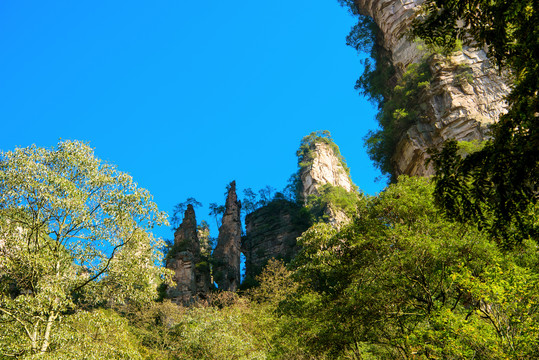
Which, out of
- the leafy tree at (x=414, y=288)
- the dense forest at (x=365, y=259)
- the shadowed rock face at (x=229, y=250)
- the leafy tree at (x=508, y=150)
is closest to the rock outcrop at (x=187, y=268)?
the shadowed rock face at (x=229, y=250)

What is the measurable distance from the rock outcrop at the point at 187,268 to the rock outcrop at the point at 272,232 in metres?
7.56

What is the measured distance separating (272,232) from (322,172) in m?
14.5

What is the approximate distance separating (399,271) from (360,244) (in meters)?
1.68

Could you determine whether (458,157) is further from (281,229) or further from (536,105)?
(281,229)

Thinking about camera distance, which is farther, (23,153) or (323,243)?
(323,243)

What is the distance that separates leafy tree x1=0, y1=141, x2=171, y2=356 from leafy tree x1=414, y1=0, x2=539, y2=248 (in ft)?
30.6

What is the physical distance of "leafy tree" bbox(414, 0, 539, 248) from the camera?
436 cm

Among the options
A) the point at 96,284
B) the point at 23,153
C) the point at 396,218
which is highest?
the point at 23,153

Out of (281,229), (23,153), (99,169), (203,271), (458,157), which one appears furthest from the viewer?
A: (281,229)

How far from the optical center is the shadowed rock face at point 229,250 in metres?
45.1

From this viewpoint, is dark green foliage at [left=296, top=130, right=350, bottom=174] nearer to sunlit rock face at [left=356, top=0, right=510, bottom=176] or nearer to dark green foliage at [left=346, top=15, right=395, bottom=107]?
dark green foliage at [left=346, top=15, right=395, bottom=107]

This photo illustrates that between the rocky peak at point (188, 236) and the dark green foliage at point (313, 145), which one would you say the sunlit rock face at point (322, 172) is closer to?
the dark green foliage at point (313, 145)

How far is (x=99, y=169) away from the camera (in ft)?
41.9

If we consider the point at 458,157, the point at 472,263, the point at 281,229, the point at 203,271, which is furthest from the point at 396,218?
the point at 281,229
